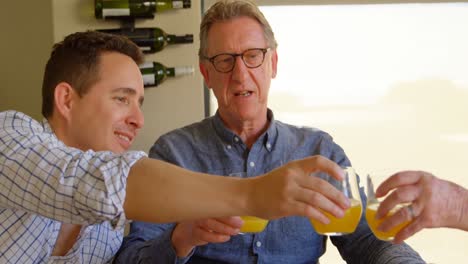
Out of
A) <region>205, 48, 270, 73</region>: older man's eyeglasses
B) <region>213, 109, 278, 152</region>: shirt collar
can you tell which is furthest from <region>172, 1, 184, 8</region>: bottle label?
<region>213, 109, 278, 152</region>: shirt collar

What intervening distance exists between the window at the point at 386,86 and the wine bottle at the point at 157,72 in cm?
50

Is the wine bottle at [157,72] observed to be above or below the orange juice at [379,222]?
above

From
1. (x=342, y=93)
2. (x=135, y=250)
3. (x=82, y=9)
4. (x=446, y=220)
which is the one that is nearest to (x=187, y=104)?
(x=82, y=9)

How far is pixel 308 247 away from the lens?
192 centimetres

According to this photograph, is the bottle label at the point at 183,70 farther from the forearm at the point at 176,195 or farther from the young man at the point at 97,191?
the forearm at the point at 176,195

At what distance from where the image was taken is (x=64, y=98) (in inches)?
61.5

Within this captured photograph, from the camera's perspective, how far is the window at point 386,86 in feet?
9.07

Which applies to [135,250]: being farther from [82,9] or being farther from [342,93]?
[342,93]

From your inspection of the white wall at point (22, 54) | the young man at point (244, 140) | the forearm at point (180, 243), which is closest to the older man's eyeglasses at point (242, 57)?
the young man at point (244, 140)

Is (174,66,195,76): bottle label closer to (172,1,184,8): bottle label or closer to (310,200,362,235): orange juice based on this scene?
(172,1,184,8): bottle label

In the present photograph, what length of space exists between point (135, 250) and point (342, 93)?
1439 millimetres

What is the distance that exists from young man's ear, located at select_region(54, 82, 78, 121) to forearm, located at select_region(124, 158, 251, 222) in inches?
24.1

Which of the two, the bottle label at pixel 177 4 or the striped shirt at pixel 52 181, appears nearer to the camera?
the striped shirt at pixel 52 181

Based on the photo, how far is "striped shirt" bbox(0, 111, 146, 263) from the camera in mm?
976
